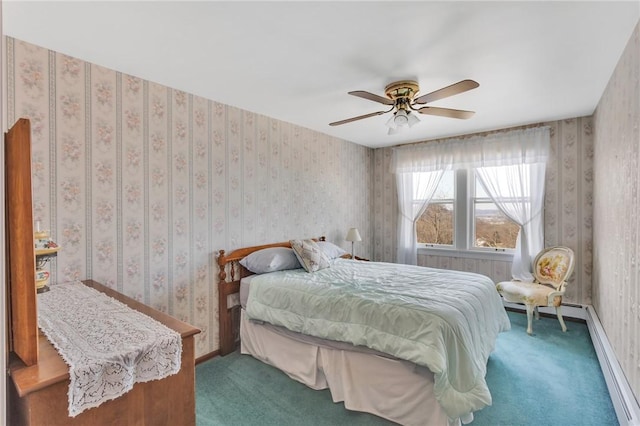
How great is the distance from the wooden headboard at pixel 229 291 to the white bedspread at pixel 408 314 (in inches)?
11.7

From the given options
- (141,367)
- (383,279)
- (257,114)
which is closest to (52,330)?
(141,367)

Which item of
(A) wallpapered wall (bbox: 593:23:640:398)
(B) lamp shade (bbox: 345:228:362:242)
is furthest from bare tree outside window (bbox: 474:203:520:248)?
(B) lamp shade (bbox: 345:228:362:242)

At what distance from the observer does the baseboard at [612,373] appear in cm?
192

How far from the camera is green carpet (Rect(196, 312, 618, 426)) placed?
7.11 ft

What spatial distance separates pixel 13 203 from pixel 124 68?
1.76 meters

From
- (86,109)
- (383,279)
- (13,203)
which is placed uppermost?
(86,109)

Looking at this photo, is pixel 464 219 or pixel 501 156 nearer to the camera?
pixel 501 156

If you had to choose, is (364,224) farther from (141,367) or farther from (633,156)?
(141,367)

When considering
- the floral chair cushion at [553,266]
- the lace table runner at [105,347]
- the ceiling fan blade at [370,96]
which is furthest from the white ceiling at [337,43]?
the floral chair cushion at [553,266]

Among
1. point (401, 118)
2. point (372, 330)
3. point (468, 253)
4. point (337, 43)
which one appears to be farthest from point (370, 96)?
point (468, 253)

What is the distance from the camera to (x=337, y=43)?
2086mm

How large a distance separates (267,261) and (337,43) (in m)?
1.99

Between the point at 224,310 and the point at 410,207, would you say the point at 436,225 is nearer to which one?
the point at 410,207

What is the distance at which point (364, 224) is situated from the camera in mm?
5328
